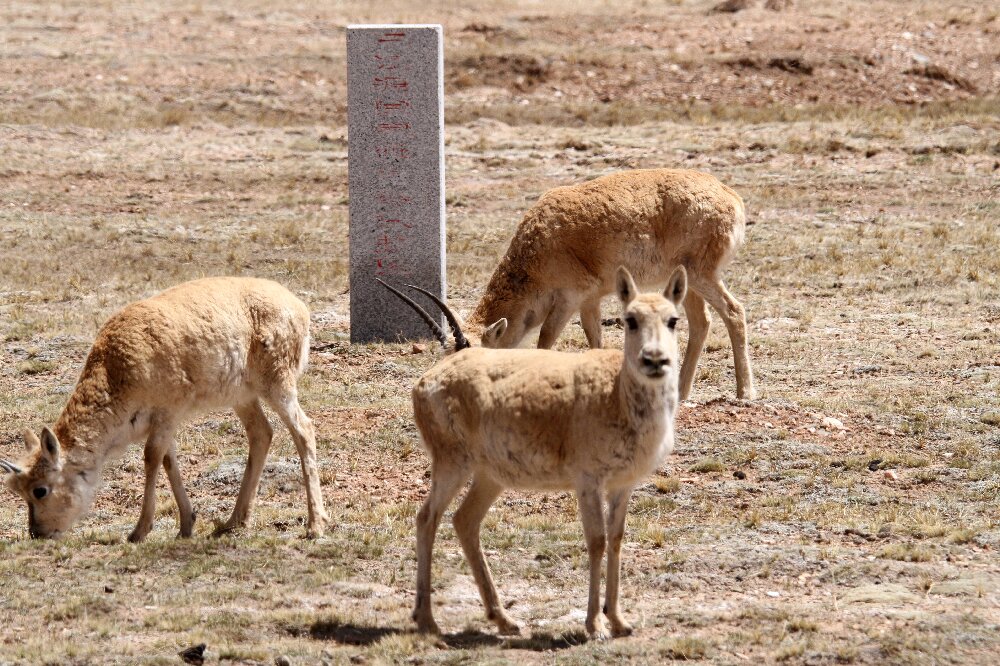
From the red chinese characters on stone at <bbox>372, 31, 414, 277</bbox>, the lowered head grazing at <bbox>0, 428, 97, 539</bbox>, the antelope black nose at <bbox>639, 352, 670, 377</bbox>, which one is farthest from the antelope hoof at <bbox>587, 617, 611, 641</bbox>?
the red chinese characters on stone at <bbox>372, 31, 414, 277</bbox>

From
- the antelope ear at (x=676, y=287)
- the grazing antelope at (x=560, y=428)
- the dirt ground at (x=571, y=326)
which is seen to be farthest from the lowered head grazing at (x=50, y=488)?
the antelope ear at (x=676, y=287)

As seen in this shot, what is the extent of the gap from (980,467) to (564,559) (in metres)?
3.70

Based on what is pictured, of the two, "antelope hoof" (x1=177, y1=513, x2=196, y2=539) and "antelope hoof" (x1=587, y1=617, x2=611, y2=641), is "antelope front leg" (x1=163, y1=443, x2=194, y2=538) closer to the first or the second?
"antelope hoof" (x1=177, y1=513, x2=196, y2=539)

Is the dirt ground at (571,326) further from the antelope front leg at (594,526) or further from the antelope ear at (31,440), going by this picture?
the antelope ear at (31,440)

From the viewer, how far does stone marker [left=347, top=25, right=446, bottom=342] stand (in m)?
16.1

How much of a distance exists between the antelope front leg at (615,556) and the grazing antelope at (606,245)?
4.60 metres

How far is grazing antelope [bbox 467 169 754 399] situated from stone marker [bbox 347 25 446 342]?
9.89ft

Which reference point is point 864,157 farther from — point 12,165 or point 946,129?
point 12,165

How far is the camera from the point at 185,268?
19.8m

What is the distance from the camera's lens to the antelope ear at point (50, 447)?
10.1 m

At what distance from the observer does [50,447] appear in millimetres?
10242

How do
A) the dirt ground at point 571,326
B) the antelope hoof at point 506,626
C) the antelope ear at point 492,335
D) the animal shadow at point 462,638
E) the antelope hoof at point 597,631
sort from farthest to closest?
1. the antelope ear at point 492,335
2. the dirt ground at point 571,326
3. the antelope hoof at point 506,626
4. the animal shadow at point 462,638
5. the antelope hoof at point 597,631

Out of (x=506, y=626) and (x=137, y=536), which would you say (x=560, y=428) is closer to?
(x=506, y=626)

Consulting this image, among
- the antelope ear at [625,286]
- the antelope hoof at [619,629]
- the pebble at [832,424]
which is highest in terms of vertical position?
the antelope ear at [625,286]
